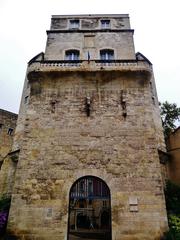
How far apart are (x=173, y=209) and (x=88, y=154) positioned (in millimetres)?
4402

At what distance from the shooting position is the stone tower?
329 inches

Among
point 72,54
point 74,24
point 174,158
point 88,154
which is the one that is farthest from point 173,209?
point 74,24

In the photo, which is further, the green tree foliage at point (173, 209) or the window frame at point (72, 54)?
the window frame at point (72, 54)

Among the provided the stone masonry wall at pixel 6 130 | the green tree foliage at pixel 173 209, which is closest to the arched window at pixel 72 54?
the green tree foliage at pixel 173 209

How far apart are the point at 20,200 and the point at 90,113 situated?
4.76m

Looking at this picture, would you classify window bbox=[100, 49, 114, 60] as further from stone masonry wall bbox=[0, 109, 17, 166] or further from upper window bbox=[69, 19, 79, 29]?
stone masonry wall bbox=[0, 109, 17, 166]

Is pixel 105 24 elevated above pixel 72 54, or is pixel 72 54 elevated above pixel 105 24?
pixel 105 24

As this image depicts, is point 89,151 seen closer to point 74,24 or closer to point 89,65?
point 89,65

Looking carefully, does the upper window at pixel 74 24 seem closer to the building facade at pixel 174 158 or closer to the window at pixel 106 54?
the window at pixel 106 54

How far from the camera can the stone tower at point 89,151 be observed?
8352 mm

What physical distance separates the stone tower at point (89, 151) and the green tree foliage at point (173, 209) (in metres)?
0.40

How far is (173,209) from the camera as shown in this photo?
31.6ft

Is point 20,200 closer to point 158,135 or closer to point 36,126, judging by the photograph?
point 36,126

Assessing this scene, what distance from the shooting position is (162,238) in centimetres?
793
